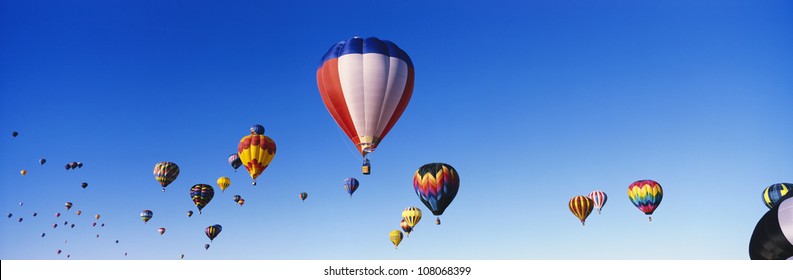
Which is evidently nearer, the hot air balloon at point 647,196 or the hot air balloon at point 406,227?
the hot air balloon at point 647,196

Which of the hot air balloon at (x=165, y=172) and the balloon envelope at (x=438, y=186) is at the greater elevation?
the hot air balloon at (x=165, y=172)

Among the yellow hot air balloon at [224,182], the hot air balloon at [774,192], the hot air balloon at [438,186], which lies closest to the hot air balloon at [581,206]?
the hot air balloon at [774,192]

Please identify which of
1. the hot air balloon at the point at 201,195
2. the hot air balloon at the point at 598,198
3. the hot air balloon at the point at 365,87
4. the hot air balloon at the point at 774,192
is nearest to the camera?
the hot air balloon at the point at 365,87

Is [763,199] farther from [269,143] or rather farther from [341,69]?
[269,143]

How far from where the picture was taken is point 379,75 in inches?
958

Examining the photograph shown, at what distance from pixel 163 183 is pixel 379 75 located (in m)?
19.1

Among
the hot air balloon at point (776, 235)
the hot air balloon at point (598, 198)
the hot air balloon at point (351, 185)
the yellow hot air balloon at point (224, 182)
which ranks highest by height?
the yellow hot air balloon at point (224, 182)

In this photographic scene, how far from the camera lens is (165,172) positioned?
3706cm

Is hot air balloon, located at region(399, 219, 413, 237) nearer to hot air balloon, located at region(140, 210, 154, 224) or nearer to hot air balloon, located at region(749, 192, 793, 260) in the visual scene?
hot air balloon, located at region(140, 210, 154, 224)

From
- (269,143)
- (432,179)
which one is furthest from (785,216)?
(269,143)

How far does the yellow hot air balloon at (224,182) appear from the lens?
1596 inches

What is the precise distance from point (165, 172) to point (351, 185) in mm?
11296

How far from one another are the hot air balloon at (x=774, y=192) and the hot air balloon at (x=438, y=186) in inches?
674

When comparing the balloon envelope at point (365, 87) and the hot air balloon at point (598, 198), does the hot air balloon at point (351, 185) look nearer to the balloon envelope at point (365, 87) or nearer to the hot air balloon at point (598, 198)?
the balloon envelope at point (365, 87)
